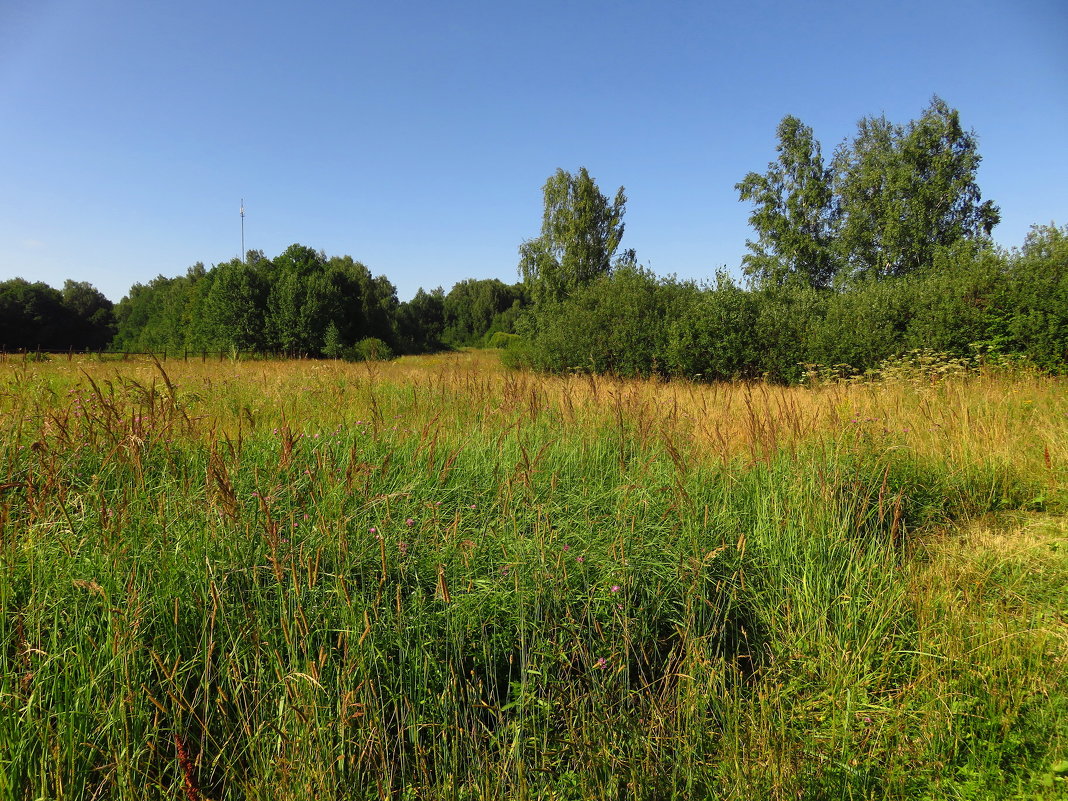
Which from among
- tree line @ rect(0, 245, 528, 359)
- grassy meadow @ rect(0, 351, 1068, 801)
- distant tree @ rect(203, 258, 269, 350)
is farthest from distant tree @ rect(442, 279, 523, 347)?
grassy meadow @ rect(0, 351, 1068, 801)

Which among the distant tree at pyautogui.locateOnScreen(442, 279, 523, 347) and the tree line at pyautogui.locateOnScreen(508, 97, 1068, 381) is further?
the distant tree at pyautogui.locateOnScreen(442, 279, 523, 347)

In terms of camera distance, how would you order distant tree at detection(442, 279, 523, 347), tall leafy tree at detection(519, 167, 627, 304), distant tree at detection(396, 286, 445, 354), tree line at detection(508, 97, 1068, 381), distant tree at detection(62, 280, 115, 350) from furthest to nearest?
1. distant tree at detection(442, 279, 523, 347)
2. distant tree at detection(396, 286, 445, 354)
3. distant tree at detection(62, 280, 115, 350)
4. tall leafy tree at detection(519, 167, 627, 304)
5. tree line at detection(508, 97, 1068, 381)

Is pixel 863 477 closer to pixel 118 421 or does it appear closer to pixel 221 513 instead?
pixel 221 513

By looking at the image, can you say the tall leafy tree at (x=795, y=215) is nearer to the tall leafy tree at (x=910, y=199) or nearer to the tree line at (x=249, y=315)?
the tall leafy tree at (x=910, y=199)

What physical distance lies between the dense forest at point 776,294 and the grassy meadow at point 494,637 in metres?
7.21

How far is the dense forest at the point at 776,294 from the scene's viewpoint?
11320 mm

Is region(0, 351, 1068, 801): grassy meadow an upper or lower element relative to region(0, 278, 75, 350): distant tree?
lower

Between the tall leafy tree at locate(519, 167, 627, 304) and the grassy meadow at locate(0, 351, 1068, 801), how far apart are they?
Result: 2722cm

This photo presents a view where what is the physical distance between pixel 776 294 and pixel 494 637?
60.2ft

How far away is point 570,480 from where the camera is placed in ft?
11.7

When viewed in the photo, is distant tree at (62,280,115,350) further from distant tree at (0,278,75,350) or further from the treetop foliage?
the treetop foliage

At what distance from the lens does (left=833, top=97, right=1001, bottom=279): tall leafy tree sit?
23156 mm

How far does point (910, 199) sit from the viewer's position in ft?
77.5

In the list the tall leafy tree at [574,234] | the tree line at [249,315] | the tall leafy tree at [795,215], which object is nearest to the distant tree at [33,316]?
the tree line at [249,315]
